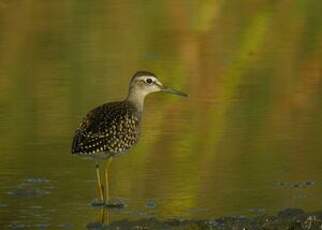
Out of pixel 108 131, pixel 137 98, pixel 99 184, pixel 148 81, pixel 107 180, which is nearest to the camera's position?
pixel 99 184

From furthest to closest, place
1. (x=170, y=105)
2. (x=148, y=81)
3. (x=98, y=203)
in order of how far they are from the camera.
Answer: (x=170, y=105), (x=148, y=81), (x=98, y=203)

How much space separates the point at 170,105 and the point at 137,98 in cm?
228

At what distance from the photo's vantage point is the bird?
35.9 feet

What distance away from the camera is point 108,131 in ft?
36.7

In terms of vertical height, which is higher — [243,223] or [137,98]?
[137,98]

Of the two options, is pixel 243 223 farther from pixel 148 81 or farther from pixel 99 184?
pixel 148 81

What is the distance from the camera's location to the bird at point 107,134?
1093 centimetres

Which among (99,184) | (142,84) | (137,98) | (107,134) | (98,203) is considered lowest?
(98,203)

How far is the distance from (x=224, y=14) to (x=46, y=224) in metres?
10.1

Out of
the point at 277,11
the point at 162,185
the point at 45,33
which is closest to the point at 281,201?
the point at 162,185

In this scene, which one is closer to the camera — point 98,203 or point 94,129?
point 98,203

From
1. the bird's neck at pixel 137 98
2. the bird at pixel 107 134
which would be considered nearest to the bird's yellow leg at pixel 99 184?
the bird at pixel 107 134

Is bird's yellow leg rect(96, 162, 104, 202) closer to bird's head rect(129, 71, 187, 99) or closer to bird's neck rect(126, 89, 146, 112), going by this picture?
bird's neck rect(126, 89, 146, 112)

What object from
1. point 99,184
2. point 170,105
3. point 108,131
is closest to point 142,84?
point 108,131
